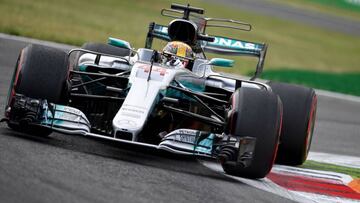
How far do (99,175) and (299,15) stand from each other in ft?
116

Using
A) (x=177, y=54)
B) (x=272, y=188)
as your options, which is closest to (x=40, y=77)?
(x=177, y=54)

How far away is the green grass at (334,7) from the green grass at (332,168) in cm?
3391

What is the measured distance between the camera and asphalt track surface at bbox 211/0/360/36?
41.2 meters

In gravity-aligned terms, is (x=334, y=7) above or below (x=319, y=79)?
above

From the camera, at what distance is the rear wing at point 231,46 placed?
44.0ft

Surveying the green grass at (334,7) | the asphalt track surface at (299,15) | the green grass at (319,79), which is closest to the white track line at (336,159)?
the green grass at (319,79)

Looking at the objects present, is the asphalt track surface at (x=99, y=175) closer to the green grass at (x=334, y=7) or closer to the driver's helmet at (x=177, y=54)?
the driver's helmet at (x=177, y=54)

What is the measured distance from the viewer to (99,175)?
27.7 ft

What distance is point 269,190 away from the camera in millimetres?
9586

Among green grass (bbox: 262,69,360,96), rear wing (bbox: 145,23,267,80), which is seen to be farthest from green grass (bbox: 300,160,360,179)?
green grass (bbox: 262,69,360,96)

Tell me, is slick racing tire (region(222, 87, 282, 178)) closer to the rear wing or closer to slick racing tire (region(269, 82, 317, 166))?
slick racing tire (region(269, 82, 317, 166))

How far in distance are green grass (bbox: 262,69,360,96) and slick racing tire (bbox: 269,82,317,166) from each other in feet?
33.1

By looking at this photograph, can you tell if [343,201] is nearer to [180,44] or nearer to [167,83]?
[167,83]

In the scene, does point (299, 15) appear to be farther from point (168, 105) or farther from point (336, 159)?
point (168, 105)
